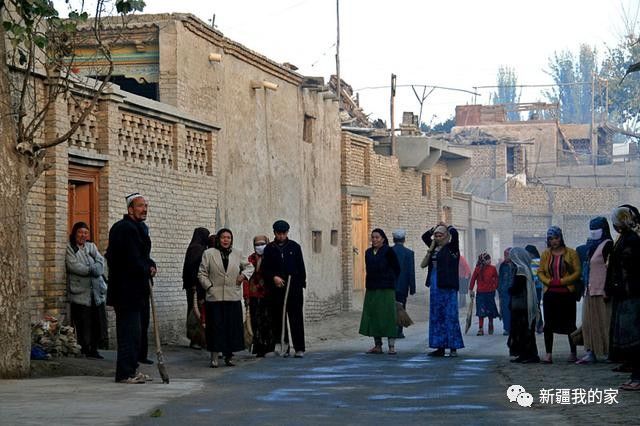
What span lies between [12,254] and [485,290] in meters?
12.0

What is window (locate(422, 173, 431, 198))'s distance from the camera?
37406mm

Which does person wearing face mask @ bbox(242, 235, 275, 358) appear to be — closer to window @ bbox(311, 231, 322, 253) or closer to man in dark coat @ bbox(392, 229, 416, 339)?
man in dark coat @ bbox(392, 229, 416, 339)

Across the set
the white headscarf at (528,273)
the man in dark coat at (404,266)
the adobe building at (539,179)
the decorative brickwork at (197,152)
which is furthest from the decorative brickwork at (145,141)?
the adobe building at (539,179)

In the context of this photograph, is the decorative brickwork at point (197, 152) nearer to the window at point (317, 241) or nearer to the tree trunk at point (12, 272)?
the window at point (317, 241)

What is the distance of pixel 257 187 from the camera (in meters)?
23.0

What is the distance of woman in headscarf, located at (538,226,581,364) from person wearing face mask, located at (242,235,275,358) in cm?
371

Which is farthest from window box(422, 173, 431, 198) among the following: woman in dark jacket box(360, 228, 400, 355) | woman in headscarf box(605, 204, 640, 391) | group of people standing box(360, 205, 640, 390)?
woman in headscarf box(605, 204, 640, 391)

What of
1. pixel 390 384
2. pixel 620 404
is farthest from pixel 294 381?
pixel 620 404

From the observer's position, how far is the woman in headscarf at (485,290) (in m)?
22.1

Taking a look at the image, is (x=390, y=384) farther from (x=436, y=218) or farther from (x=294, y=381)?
(x=436, y=218)

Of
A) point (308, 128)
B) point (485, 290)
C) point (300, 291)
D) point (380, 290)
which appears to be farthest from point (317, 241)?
point (300, 291)

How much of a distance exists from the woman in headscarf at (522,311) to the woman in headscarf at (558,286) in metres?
0.35

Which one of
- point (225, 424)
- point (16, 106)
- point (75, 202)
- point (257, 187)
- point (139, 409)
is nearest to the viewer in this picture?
point (225, 424)

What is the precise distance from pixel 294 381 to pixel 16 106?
448 centimetres
